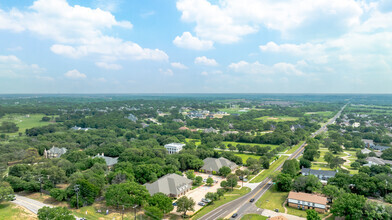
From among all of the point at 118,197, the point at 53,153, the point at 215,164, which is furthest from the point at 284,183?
the point at 53,153

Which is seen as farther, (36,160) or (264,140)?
(264,140)

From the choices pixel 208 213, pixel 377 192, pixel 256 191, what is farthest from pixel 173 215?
pixel 377 192

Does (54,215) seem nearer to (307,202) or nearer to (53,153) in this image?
(307,202)

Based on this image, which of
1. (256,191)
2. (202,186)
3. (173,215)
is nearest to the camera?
(173,215)

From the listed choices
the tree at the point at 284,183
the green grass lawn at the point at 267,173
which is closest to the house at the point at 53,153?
Answer: the green grass lawn at the point at 267,173

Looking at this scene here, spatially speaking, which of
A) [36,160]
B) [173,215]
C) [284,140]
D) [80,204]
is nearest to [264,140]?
[284,140]

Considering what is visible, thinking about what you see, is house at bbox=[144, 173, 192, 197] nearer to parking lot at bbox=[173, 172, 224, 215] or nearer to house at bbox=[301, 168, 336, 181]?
parking lot at bbox=[173, 172, 224, 215]

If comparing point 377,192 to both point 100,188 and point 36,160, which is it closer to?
point 100,188

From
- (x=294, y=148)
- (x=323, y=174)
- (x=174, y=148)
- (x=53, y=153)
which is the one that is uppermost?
(x=323, y=174)

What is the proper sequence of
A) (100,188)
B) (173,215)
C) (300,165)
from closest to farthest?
1. (173,215)
2. (100,188)
3. (300,165)
